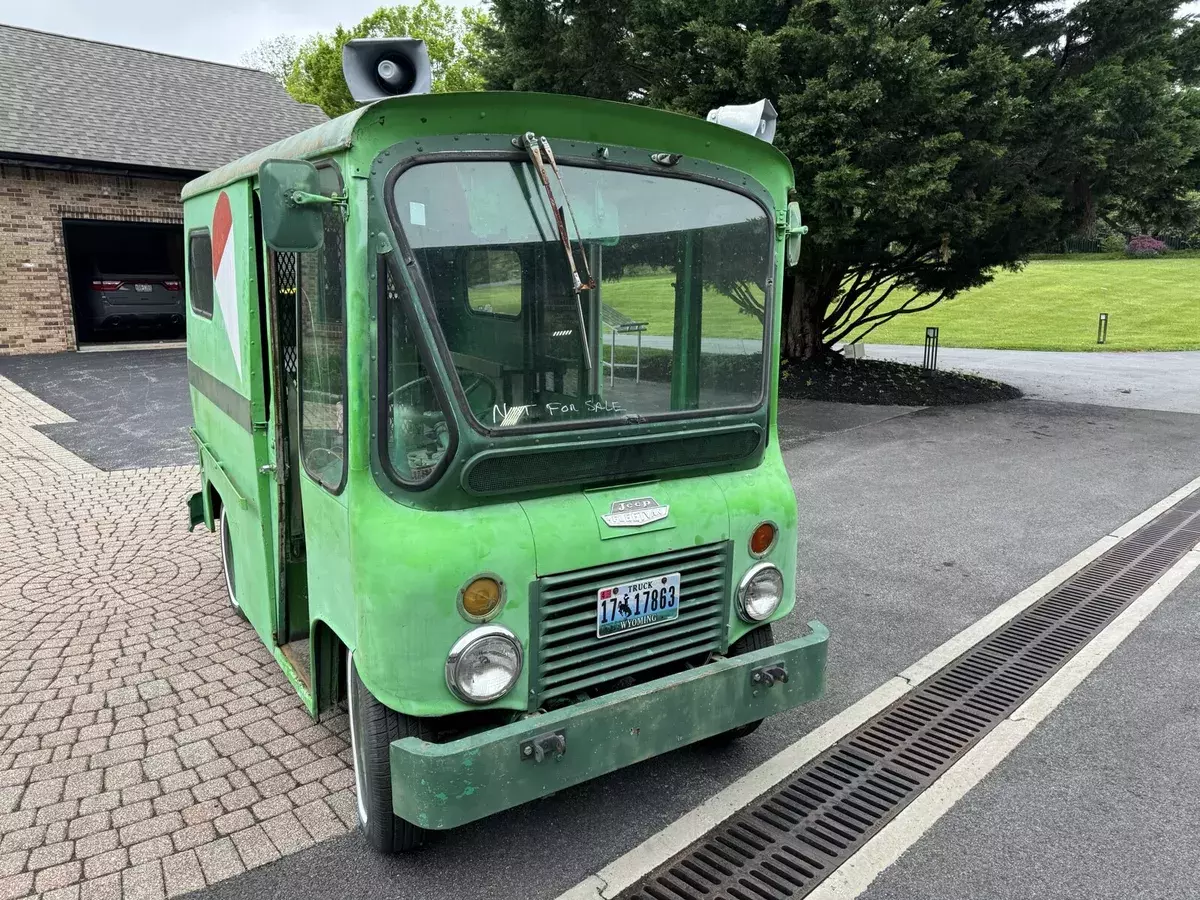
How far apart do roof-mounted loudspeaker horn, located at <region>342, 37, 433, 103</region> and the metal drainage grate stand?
115 inches

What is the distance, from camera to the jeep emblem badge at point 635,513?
9.99 ft

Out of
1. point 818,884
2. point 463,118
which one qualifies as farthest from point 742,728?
point 463,118

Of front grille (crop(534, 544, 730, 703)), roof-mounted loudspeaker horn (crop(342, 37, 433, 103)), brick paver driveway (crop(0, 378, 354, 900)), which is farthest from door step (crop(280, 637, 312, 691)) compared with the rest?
roof-mounted loudspeaker horn (crop(342, 37, 433, 103))

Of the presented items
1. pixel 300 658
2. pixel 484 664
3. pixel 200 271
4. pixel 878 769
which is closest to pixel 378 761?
pixel 484 664

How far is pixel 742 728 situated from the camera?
3730mm

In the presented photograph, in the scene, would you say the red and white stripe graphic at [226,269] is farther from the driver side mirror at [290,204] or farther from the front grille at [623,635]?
the front grille at [623,635]

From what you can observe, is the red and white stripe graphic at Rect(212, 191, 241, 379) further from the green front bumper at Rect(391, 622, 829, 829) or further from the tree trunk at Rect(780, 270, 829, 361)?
the tree trunk at Rect(780, 270, 829, 361)

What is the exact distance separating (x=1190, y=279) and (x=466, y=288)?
45.3 meters

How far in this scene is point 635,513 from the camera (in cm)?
310

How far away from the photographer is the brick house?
52.0ft

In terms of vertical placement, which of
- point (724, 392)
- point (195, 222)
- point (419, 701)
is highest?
point (195, 222)

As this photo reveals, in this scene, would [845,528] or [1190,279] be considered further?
[1190,279]

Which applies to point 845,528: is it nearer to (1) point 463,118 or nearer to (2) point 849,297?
(1) point 463,118

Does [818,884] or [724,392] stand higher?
[724,392]
